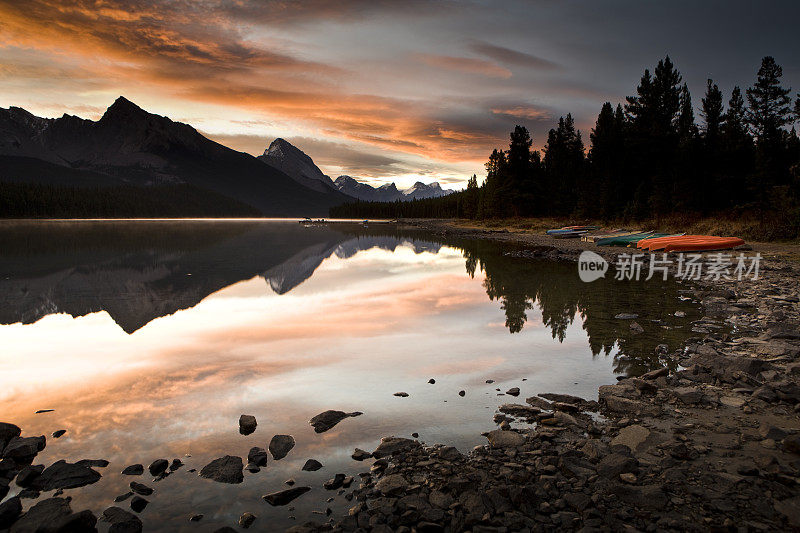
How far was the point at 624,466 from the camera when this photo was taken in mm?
5410

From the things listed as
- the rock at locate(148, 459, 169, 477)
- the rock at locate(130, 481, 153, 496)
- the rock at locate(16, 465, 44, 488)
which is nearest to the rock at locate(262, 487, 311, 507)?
the rock at locate(130, 481, 153, 496)

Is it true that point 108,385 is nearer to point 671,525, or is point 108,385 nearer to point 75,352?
point 75,352

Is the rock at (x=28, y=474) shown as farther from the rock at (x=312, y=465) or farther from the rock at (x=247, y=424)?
the rock at (x=312, y=465)

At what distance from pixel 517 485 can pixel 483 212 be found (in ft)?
392

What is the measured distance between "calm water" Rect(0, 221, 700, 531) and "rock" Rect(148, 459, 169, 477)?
0.57ft

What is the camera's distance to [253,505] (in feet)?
17.1

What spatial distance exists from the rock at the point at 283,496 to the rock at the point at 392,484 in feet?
3.13

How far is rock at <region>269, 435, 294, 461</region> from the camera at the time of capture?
632cm

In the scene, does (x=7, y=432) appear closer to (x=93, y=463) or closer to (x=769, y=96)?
(x=93, y=463)

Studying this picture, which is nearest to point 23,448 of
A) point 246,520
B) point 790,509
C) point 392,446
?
point 246,520

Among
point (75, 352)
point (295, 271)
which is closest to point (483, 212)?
point (295, 271)

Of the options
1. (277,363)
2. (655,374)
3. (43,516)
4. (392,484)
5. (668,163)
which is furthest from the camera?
(668,163)

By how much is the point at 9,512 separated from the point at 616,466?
7.02 metres

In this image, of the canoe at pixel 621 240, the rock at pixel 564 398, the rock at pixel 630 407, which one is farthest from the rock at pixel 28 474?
the canoe at pixel 621 240
